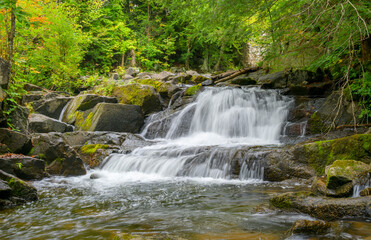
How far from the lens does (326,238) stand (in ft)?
8.76

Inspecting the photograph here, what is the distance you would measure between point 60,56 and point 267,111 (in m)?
14.2

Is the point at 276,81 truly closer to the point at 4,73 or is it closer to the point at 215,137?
the point at 215,137

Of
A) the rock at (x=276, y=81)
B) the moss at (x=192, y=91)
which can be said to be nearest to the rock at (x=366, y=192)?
the rock at (x=276, y=81)

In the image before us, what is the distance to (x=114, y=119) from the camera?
1155cm

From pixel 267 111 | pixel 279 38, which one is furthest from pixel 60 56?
pixel 279 38

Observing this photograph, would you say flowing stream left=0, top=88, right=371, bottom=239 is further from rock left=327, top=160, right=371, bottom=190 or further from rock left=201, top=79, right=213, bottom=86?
rock left=201, top=79, right=213, bottom=86

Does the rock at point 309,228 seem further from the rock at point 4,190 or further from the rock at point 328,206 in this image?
the rock at point 4,190

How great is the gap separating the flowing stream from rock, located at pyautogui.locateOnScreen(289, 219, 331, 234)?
0.25 feet

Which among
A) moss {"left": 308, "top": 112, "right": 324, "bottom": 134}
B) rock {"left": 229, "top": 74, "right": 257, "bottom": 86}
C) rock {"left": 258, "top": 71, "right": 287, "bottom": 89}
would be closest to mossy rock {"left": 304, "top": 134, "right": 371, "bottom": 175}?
moss {"left": 308, "top": 112, "right": 324, "bottom": 134}

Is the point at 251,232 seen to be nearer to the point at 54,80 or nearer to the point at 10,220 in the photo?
the point at 10,220

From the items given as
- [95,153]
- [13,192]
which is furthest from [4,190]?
[95,153]

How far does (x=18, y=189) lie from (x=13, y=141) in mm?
3217

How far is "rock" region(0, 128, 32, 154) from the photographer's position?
7.02 metres

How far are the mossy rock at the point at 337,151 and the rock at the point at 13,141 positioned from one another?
7489mm
